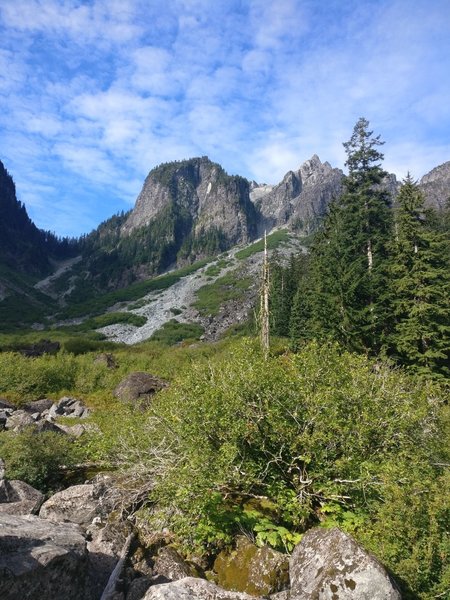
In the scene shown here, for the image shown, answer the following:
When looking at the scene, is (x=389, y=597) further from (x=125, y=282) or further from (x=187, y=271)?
(x=125, y=282)

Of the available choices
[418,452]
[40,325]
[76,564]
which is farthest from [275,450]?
[40,325]

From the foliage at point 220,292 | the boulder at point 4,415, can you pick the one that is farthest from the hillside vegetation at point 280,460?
the foliage at point 220,292

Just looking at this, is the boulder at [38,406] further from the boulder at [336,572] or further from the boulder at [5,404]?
the boulder at [336,572]

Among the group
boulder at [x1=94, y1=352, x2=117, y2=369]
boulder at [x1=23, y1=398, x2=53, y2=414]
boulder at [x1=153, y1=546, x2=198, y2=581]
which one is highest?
boulder at [x1=94, y1=352, x2=117, y2=369]

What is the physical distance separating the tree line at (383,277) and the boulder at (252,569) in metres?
13.6

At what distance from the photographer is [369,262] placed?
31953mm

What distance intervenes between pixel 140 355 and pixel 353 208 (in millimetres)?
22947

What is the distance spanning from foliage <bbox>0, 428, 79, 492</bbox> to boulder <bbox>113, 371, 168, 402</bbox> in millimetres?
12948

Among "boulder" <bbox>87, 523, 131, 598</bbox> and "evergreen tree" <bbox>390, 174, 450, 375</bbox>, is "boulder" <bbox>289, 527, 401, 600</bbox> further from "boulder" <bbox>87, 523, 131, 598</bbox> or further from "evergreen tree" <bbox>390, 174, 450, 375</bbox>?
"evergreen tree" <bbox>390, 174, 450, 375</bbox>

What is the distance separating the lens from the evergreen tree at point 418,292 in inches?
960

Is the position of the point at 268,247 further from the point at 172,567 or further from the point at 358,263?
the point at 172,567

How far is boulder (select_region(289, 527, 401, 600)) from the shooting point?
5848mm

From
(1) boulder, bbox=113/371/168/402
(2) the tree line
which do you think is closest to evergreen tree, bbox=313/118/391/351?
(2) the tree line

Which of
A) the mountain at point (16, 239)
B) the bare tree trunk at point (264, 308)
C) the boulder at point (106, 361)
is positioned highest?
the mountain at point (16, 239)
